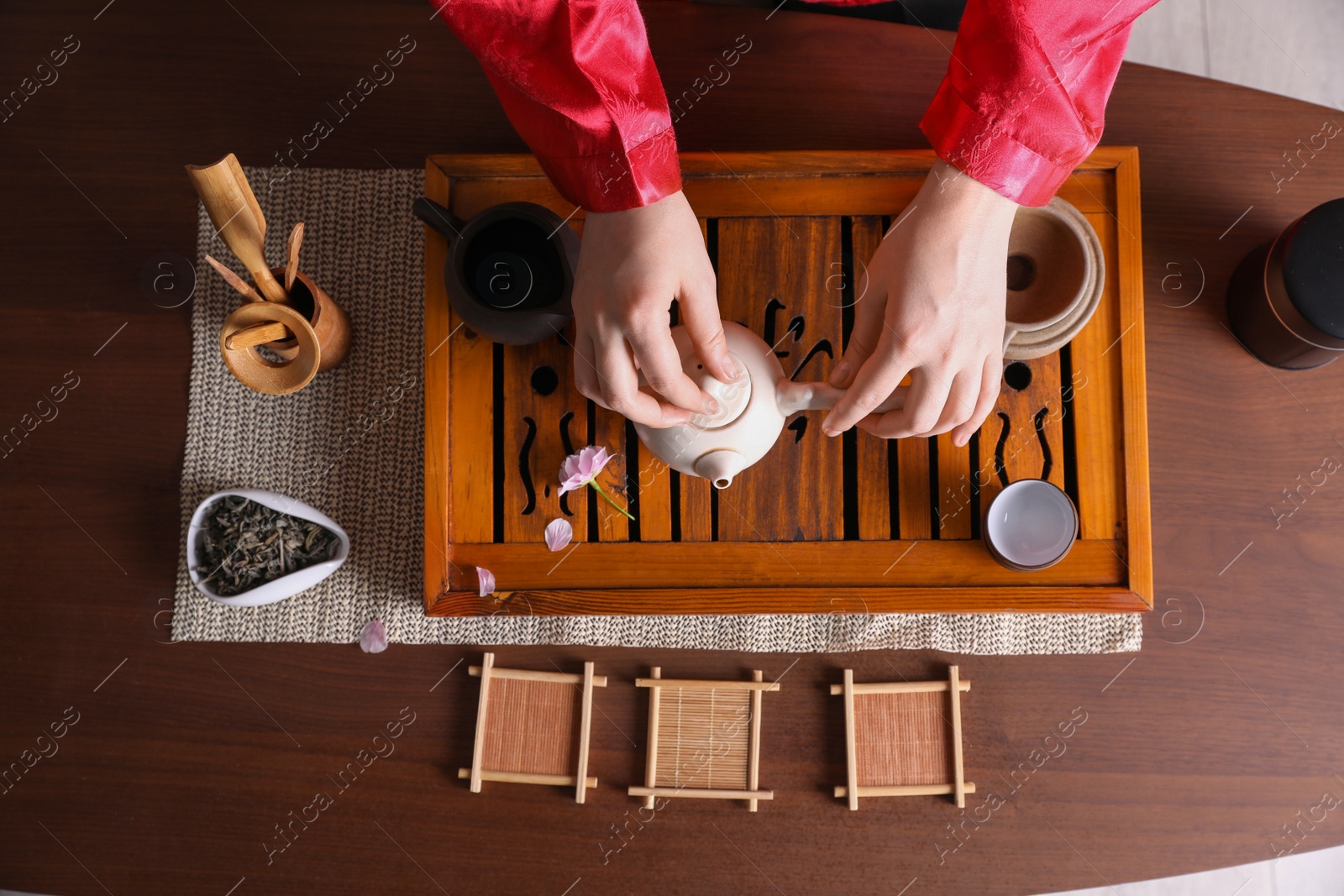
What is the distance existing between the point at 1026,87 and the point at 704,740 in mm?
844

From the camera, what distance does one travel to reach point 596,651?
1066 mm

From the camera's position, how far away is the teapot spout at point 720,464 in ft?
2.64

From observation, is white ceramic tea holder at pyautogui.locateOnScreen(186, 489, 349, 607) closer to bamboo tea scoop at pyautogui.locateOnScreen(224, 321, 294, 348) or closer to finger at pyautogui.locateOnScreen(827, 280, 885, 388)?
bamboo tea scoop at pyautogui.locateOnScreen(224, 321, 294, 348)

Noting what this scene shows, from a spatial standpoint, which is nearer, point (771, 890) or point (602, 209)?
point (602, 209)

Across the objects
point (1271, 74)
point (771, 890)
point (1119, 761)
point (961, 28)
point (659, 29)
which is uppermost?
point (1271, 74)

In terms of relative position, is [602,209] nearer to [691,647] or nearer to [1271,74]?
[691,647]

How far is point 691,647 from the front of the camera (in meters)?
1.06

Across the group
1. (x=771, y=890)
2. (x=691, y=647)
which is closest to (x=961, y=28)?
(x=691, y=647)

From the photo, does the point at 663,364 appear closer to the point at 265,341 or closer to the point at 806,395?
the point at 806,395

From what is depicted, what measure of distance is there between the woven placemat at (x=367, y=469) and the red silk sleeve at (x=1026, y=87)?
0.58 m

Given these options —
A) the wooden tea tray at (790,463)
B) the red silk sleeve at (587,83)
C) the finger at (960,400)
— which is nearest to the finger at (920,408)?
the finger at (960,400)

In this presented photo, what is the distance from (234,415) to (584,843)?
2.50 feet

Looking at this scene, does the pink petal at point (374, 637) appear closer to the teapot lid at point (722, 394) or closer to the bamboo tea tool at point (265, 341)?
the bamboo tea tool at point (265, 341)

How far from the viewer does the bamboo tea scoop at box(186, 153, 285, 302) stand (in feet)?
2.52
